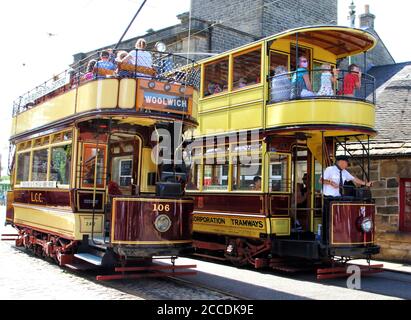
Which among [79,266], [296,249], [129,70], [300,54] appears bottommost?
[79,266]

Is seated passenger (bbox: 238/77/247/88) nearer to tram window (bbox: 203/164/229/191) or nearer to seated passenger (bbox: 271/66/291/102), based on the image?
seated passenger (bbox: 271/66/291/102)

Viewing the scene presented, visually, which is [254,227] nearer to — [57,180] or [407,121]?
[57,180]

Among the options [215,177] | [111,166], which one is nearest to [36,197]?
[111,166]

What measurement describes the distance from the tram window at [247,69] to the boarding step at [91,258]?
17.6 ft

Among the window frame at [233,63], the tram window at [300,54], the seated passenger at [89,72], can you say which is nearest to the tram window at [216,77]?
the window frame at [233,63]

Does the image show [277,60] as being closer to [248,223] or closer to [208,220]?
[248,223]

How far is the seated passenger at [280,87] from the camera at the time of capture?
10.8 metres

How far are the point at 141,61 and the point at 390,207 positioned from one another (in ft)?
25.5

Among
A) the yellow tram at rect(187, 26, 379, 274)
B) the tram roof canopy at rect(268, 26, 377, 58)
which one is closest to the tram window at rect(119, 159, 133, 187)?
the yellow tram at rect(187, 26, 379, 274)

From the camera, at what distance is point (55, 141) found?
10727mm

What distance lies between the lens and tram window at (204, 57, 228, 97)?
12734 millimetres

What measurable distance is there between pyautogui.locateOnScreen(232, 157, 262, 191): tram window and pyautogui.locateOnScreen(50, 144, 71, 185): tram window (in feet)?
12.6

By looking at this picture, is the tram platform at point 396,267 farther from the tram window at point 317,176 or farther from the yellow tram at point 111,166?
the yellow tram at point 111,166

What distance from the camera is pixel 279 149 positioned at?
36.5ft
